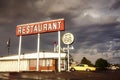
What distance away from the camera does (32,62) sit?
54094mm

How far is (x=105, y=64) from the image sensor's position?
338 feet

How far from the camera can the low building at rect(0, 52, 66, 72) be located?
169ft

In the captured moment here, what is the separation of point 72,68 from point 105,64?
50.1m

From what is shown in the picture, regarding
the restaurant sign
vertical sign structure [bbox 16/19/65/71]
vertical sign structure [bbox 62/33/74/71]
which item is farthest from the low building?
the restaurant sign

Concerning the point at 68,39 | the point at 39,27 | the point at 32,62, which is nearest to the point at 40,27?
the point at 39,27

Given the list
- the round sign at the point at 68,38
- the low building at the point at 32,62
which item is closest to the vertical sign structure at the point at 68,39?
the round sign at the point at 68,38

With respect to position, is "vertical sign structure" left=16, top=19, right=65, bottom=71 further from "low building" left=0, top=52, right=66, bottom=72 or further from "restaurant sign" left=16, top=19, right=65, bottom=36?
"low building" left=0, top=52, right=66, bottom=72

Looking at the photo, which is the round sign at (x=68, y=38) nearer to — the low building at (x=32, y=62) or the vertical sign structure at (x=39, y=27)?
the vertical sign structure at (x=39, y=27)

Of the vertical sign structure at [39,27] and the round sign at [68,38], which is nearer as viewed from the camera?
the vertical sign structure at [39,27]

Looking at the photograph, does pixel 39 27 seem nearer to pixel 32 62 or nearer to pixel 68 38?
pixel 68 38

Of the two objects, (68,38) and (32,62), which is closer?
(68,38)

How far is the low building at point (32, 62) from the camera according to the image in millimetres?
51438

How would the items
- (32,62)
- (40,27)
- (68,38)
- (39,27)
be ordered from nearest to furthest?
(40,27) → (39,27) → (68,38) → (32,62)

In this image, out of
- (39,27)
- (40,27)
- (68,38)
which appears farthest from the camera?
(68,38)
